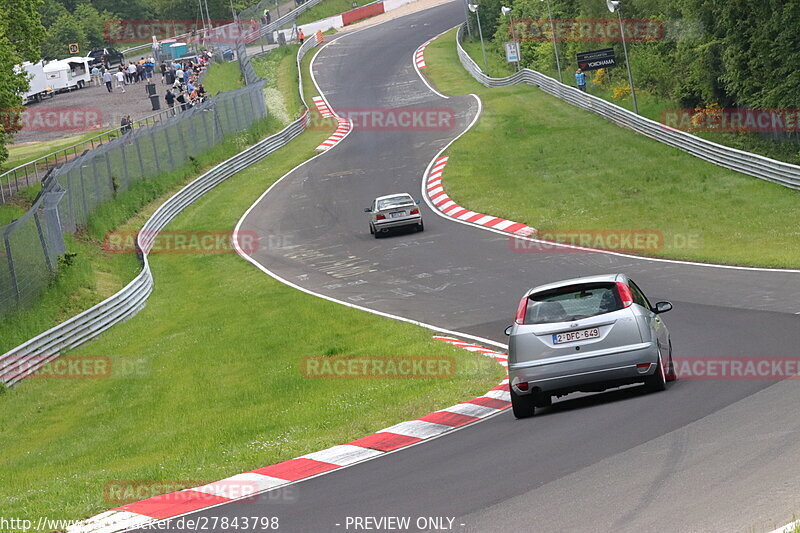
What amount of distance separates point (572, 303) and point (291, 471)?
3.86 metres

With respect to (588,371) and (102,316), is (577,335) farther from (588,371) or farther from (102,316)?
(102,316)

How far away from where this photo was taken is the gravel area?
66.2 metres

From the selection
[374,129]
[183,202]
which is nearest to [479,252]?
[183,202]

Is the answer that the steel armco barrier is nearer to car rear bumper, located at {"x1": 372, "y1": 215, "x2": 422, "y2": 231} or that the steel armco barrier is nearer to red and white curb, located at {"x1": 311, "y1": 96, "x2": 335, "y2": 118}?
car rear bumper, located at {"x1": 372, "y1": 215, "x2": 422, "y2": 231}

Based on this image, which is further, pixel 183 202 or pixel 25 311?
pixel 183 202

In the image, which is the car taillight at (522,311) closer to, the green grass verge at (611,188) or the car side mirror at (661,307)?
the car side mirror at (661,307)

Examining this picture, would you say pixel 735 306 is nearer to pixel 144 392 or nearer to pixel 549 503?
pixel 144 392

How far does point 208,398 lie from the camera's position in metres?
18.8

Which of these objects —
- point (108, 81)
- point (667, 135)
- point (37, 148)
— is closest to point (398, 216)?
point (667, 135)

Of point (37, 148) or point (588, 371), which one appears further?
point (37, 148)

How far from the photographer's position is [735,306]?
779 inches

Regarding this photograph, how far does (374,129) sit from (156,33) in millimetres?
70824

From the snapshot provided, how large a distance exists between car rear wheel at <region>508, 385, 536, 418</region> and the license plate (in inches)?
28.8

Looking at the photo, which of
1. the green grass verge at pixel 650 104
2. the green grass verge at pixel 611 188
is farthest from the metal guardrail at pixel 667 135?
the green grass verge at pixel 650 104
